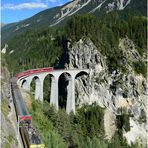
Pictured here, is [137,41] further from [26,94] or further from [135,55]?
[26,94]

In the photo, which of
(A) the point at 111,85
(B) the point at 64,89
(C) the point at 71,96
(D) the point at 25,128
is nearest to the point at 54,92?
(C) the point at 71,96

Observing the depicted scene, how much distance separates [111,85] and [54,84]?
61.8 feet

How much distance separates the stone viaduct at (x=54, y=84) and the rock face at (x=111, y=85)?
347 cm

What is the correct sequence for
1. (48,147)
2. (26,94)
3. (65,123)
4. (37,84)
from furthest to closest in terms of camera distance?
1. (37,84)
2. (26,94)
3. (65,123)
4. (48,147)

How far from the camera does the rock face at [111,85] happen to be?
106188 millimetres

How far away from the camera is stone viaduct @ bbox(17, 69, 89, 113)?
93.2m

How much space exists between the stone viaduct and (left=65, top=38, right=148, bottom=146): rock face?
347 centimetres

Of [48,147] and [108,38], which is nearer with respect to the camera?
[48,147]

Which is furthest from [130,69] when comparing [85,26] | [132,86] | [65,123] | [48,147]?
[48,147]

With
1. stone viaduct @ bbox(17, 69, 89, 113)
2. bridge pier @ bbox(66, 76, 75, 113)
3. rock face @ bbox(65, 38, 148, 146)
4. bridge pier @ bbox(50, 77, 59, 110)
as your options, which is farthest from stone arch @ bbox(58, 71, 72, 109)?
bridge pier @ bbox(50, 77, 59, 110)

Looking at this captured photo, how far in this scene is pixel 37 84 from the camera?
93.6 meters

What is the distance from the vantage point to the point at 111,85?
355 feet

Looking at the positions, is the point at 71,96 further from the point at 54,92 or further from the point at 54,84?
the point at 54,84

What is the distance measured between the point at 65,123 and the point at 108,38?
1665 inches
